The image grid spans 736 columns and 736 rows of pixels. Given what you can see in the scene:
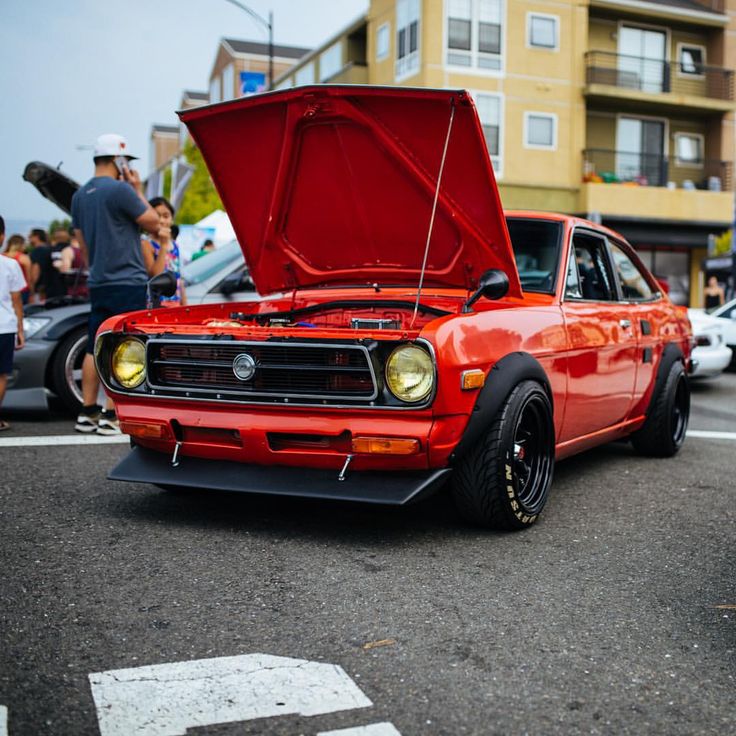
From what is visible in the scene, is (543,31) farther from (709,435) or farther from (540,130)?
(709,435)

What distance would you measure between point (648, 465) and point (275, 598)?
358 centimetres

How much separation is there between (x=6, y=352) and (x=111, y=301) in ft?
3.41

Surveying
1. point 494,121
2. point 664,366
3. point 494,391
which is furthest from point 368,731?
point 494,121

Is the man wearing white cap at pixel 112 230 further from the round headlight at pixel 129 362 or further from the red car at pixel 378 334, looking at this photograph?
the round headlight at pixel 129 362

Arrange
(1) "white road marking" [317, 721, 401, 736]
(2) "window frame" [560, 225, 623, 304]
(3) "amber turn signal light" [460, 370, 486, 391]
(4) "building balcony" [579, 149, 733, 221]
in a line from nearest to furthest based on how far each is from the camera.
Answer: (1) "white road marking" [317, 721, 401, 736] < (3) "amber turn signal light" [460, 370, 486, 391] < (2) "window frame" [560, 225, 623, 304] < (4) "building balcony" [579, 149, 733, 221]

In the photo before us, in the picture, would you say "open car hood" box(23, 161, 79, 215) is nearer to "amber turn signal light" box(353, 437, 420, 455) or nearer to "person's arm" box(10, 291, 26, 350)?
"person's arm" box(10, 291, 26, 350)

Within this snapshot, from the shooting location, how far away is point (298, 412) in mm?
4090

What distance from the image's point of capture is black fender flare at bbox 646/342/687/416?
6.31 meters

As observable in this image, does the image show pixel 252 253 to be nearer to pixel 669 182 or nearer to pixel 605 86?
pixel 605 86

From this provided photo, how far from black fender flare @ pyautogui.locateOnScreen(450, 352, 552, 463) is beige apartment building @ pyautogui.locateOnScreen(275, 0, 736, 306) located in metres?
24.0

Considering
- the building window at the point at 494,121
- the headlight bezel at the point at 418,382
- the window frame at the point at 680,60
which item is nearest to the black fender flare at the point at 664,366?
the headlight bezel at the point at 418,382

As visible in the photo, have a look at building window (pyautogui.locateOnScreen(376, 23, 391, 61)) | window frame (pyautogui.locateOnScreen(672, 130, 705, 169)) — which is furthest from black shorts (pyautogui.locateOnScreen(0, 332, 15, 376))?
window frame (pyautogui.locateOnScreen(672, 130, 705, 169))

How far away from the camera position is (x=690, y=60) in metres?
32.0

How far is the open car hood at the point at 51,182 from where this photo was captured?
7781 millimetres
